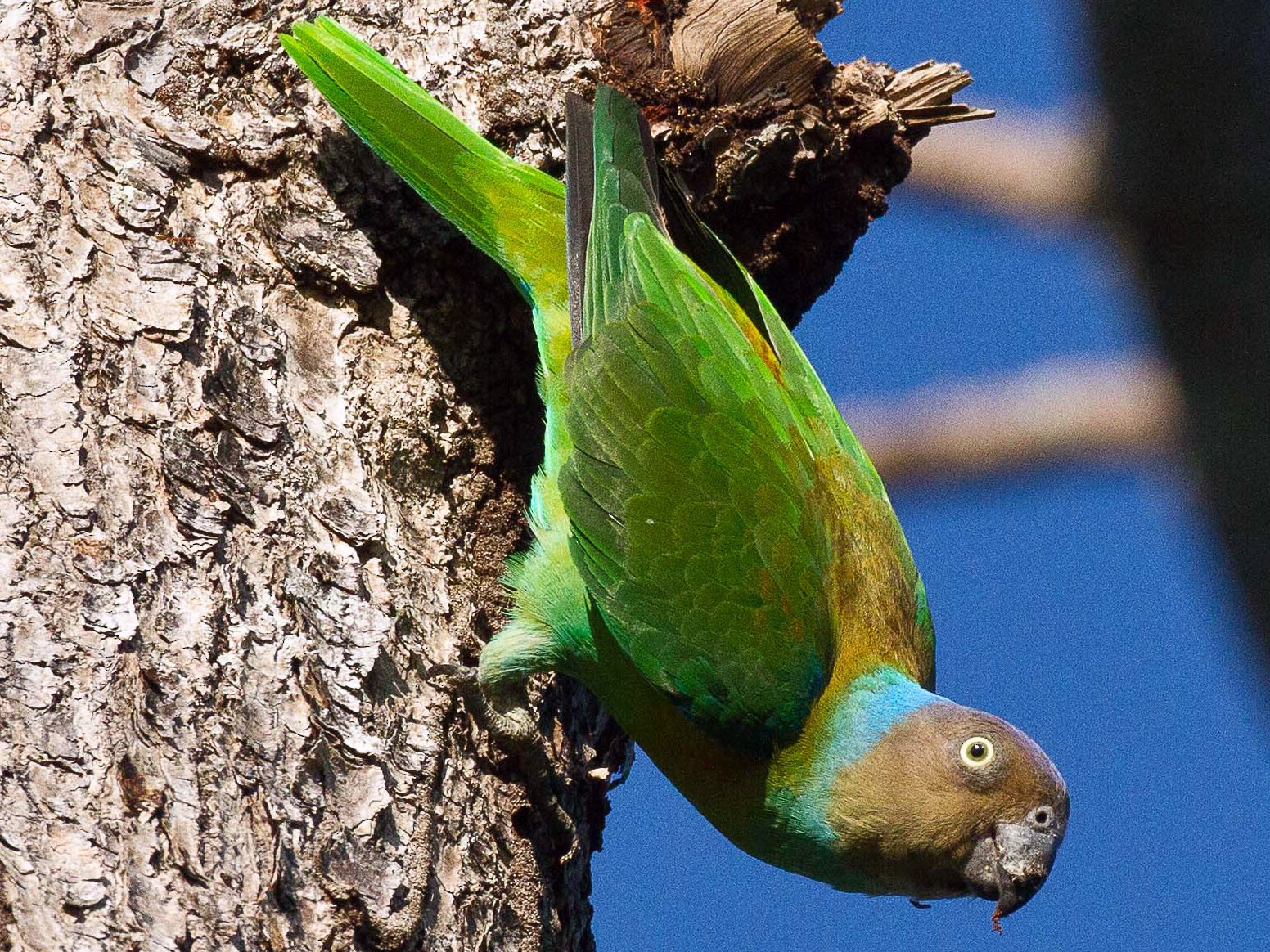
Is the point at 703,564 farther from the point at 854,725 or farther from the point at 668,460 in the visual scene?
the point at 854,725

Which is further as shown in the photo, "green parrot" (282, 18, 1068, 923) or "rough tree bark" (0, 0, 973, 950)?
"green parrot" (282, 18, 1068, 923)

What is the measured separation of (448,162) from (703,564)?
121 cm

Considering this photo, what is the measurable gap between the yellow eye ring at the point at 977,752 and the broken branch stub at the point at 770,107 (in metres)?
1.49

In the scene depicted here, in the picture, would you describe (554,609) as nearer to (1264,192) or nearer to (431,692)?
(431,692)

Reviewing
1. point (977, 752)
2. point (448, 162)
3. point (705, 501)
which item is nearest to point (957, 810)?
point (977, 752)

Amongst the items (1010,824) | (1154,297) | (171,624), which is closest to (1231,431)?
(1154,297)

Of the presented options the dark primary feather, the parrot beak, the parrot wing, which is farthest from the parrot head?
the dark primary feather

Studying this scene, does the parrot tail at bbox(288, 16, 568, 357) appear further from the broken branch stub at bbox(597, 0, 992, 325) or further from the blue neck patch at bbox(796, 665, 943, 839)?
the blue neck patch at bbox(796, 665, 943, 839)

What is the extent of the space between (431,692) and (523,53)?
1.70 metres

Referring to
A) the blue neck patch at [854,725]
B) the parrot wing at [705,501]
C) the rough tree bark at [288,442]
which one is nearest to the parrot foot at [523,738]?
the rough tree bark at [288,442]

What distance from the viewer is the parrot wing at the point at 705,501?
3.30 metres

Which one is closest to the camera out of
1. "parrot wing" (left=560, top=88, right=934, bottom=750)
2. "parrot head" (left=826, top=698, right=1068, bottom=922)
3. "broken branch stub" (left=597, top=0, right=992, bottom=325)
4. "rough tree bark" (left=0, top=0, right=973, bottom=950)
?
"rough tree bark" (left=0, top=0, right=973, bottom=950)

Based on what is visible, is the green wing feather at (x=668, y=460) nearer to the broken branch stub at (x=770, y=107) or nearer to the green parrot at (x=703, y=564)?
the green parrot at (x=703, y=564)

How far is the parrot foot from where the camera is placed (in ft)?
10.1
